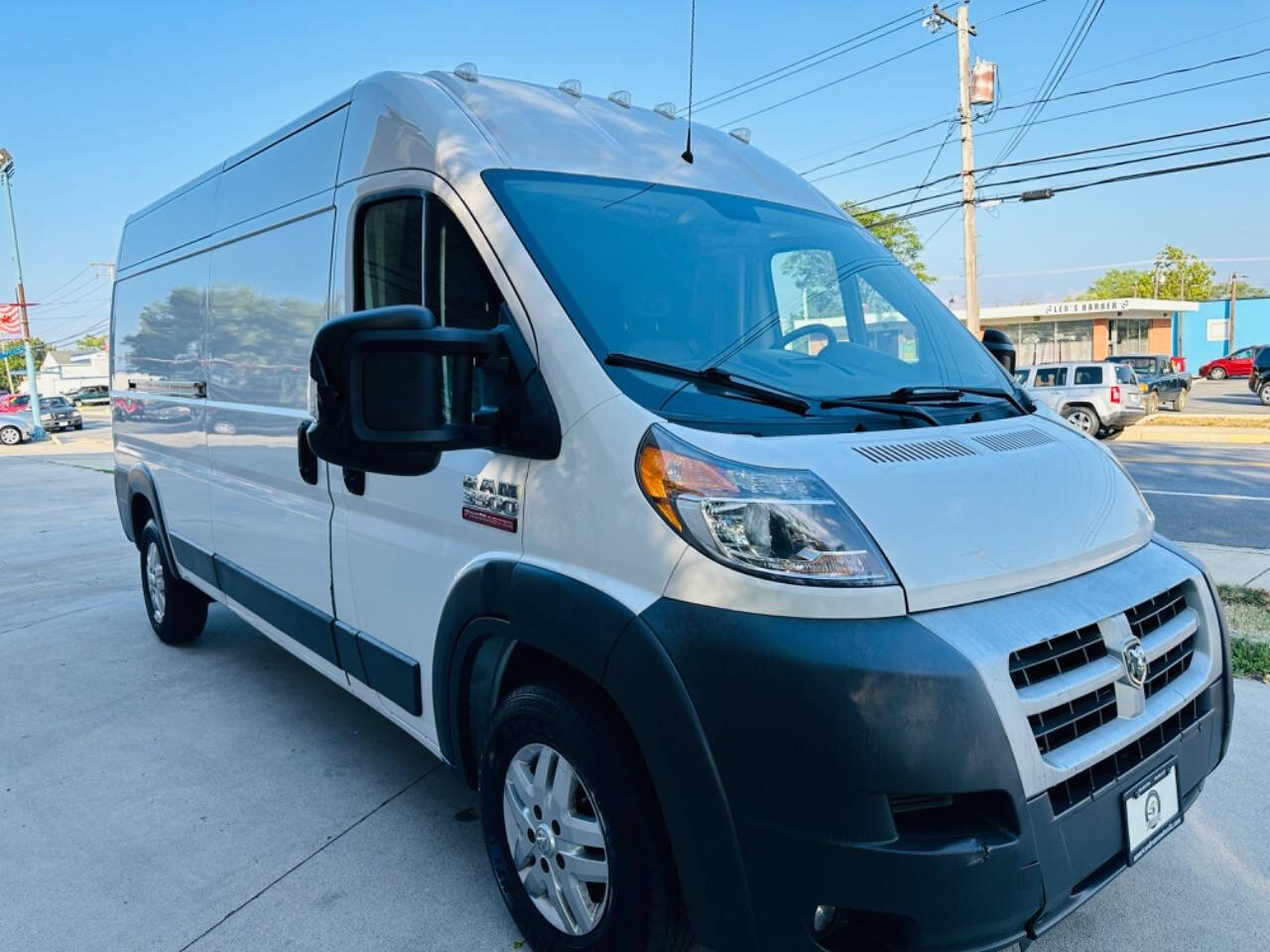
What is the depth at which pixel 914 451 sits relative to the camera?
2188 mm

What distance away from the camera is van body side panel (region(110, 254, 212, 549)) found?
15.1 feet

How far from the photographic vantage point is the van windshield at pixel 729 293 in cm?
239

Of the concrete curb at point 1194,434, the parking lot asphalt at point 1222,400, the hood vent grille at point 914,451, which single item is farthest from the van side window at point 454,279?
the parking lot asphalt at point 1222,400

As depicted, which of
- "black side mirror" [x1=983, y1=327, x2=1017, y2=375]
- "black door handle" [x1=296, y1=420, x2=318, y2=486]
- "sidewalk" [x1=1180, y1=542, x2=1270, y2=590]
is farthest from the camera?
"sidewalk" [x1=1180, y1=542, x2=1270, y2=590]

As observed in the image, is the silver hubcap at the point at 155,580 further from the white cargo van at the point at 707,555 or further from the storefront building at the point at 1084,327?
the storefront building at the point at 1084,327

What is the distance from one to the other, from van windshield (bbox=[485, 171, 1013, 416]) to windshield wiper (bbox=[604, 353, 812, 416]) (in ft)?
0.10

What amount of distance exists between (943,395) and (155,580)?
501 cm

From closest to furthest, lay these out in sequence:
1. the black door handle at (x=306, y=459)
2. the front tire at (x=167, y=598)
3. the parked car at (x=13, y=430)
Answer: the black door handle at (x=306, y=459)
the front tire at (x=167, y=598)
the parked car at (x=13, y=430)

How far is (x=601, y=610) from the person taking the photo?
2.10 meters

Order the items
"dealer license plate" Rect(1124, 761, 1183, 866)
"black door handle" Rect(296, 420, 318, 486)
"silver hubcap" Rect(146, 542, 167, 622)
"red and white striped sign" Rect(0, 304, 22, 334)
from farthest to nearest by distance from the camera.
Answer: "red and white striped sign" Rect(0, 304, 22, 334) < "silver hubcap" Rect(146, 542, 167, 622) < "black door handle" Rect(296, 420, 318, 486) < "dealer license plate" Rect(1124, 761, 1183, 866)

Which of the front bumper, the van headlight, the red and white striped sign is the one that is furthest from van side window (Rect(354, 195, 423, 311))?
the red and white striped sign

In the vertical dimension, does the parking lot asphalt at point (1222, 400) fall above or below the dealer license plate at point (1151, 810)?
above

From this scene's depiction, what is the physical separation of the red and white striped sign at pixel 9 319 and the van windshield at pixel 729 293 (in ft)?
156

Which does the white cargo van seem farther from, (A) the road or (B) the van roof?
(A) the road
